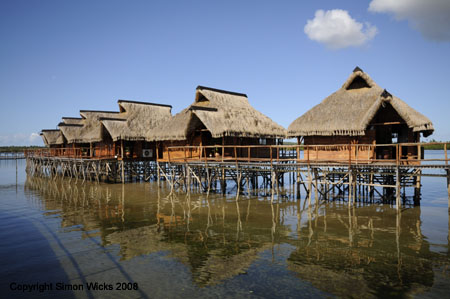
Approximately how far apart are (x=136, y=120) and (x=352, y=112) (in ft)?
61.6

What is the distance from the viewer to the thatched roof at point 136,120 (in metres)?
27.2

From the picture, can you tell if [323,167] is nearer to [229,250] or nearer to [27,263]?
[229,250]

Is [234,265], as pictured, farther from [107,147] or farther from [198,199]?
[107,147]

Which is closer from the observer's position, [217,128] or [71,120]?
[217,128]

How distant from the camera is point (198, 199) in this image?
19.2 m

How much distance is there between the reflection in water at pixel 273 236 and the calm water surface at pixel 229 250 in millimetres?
41

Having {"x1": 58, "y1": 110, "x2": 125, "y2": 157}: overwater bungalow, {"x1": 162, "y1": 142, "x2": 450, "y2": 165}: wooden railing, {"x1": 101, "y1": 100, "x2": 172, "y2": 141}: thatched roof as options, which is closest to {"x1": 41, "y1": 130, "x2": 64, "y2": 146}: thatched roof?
{"x1": 58, "y1": 110, "x2": 125, "y2": 157}: overwater bungalow

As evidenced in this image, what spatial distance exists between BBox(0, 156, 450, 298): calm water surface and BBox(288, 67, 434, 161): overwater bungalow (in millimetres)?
2945

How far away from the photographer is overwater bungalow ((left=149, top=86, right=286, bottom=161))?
20.3 m

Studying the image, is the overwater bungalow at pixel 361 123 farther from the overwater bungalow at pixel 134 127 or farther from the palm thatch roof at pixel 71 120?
the palm thatch roof at pixel 71 120

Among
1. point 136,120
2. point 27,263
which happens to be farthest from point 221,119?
point 27,263

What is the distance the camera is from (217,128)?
1970 centimetres

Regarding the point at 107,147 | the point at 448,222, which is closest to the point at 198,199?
the point at 448,222

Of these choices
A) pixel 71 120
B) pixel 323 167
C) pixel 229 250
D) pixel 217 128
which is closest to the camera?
pixel 229 250
